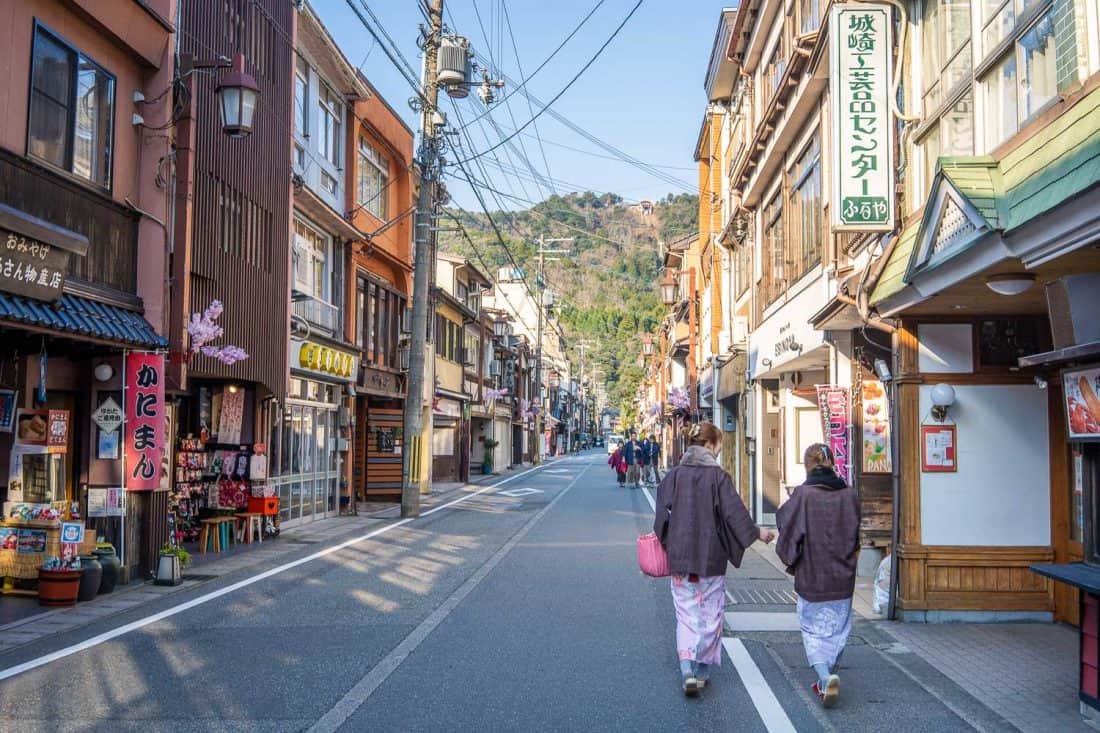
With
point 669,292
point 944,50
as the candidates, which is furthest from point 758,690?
point 669,292

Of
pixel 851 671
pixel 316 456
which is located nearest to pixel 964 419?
pixel 851 671

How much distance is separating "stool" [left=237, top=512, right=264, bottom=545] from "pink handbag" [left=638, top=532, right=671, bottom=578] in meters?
11.1

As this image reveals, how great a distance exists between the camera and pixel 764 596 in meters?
11.6

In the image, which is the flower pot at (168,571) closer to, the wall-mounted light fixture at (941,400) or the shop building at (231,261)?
the shop building at (231,261)

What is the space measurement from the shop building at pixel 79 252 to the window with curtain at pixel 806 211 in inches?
358

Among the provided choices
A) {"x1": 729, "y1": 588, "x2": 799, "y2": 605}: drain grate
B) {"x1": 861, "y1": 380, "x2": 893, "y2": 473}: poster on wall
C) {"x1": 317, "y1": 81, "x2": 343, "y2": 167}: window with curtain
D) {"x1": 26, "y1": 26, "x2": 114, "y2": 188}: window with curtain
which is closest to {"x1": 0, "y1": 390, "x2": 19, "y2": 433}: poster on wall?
{"x1": 26, "y1": 26, "x2": 114, "y2": 188}: window with curtain

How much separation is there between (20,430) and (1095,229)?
11.3 m

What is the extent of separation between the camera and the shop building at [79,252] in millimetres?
10359

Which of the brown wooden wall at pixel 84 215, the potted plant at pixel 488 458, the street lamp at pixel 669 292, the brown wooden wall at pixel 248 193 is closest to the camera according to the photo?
the brown wooden wall at pixel 84 215

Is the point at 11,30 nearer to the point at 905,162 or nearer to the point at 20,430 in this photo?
the point at 20,430

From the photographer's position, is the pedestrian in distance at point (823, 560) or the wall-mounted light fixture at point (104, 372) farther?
the wall-mounted light fixture at point (104, 372)

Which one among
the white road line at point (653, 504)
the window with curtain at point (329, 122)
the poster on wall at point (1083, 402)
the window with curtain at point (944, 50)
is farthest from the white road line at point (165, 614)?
the window with curtain at point (944, 50)

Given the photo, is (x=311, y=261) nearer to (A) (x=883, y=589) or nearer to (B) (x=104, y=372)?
(B) (x=104, y=372)

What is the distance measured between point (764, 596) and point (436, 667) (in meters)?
5.31
